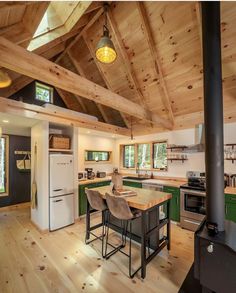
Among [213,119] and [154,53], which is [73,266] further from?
[154,53]

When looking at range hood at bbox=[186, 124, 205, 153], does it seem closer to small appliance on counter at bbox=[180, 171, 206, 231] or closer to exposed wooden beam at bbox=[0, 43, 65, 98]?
small appliance on counter at bbox=[180, 171, 206, 231]

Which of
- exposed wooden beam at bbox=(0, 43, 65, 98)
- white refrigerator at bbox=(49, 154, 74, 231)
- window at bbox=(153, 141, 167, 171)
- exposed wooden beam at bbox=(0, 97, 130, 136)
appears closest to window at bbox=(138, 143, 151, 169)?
window at bbox=(153, 141, 167, 171)

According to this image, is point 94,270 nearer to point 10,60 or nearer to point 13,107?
point 10,60

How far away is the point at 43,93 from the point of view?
4.55 m

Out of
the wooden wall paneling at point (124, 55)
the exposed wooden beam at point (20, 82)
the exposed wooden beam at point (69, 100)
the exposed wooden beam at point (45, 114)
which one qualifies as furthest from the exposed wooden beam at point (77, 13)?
the exposed wooden beam at point (69, 100)

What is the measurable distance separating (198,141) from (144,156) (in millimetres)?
1773

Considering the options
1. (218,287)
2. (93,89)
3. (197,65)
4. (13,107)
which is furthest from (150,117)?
(218,287)

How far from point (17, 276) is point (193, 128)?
14.4 ft

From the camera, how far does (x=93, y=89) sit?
2393 mm

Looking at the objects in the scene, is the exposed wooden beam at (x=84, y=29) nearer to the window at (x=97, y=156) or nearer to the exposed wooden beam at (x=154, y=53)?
the exposed wooden beam at (x=154, y=53)

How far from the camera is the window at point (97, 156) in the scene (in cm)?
502

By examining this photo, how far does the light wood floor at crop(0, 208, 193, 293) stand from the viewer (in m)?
1.91

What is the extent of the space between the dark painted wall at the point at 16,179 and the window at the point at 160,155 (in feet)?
12.8

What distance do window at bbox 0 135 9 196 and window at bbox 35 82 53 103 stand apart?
1499 millimetres
